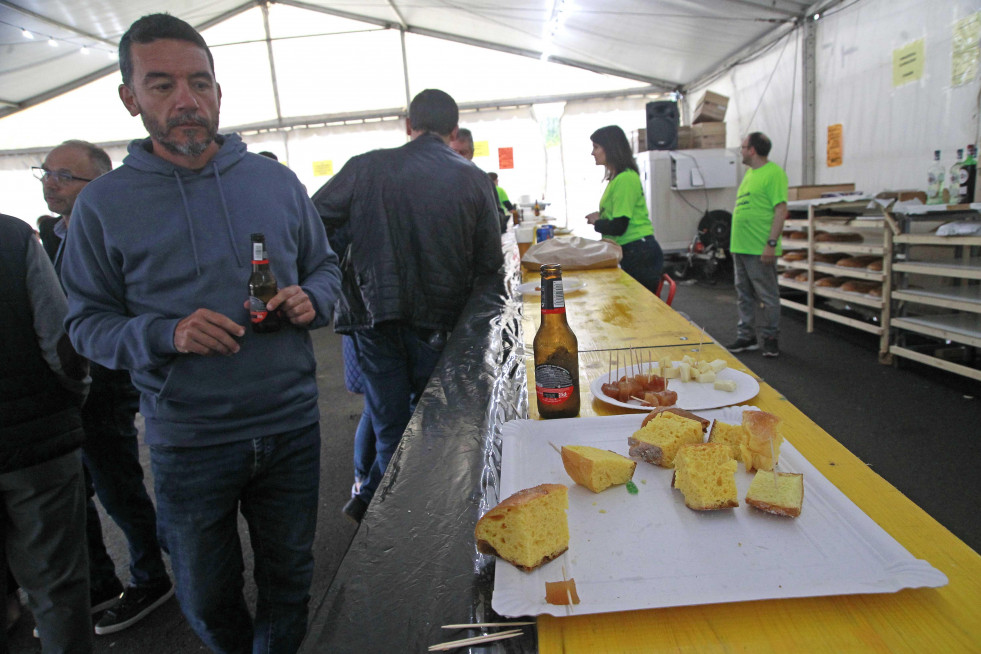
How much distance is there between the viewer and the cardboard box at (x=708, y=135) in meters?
7.96

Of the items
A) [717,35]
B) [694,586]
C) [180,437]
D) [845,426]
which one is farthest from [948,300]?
[717,35]

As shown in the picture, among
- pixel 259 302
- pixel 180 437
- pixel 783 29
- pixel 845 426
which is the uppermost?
pixel 783 29

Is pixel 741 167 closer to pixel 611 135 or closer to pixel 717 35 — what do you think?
pixel 717 35

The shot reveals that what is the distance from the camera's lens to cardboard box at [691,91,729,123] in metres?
7.83

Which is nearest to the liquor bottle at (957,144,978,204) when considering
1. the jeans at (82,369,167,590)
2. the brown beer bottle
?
the brown beer bottle

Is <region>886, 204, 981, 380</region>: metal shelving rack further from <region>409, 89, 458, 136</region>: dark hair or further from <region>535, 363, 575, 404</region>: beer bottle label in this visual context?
<region>535, 363, 575, 404</region>: beer bottle label

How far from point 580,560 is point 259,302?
941 millimetres

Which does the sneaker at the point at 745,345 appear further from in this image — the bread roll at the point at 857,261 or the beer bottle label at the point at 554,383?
the beer bottle label at the point at 554,383

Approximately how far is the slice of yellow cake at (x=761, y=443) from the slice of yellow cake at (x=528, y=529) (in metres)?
0.32

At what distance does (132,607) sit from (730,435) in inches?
87.6

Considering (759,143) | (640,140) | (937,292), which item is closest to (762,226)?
(759,143)

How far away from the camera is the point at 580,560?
0.65m

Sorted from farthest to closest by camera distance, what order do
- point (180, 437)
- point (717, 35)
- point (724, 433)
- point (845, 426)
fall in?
point (717, 35) → point (845, 426) → point (180, 437) → point (724, 433)

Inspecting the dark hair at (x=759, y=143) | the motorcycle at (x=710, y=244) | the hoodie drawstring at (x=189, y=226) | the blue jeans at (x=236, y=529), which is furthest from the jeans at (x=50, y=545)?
the motorcycle at (x=710, y=244)
